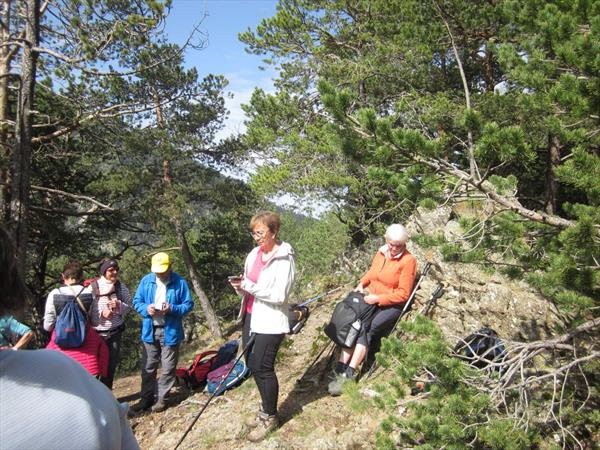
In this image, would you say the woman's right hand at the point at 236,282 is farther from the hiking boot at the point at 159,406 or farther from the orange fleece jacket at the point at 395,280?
the hiking boot at the point at 159,406

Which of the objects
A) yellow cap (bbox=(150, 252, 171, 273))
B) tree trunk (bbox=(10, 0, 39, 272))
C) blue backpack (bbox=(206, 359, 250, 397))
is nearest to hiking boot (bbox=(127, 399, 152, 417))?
blue backpack (bbox=(206, 359, 250, 397))

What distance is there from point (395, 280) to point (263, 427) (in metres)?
1.89

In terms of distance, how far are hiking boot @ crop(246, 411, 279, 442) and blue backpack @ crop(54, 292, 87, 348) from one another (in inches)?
68.9

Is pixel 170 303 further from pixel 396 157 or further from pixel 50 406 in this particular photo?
pixel 50 406

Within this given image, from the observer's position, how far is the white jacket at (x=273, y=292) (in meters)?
3.42

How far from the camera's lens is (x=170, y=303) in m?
4.36

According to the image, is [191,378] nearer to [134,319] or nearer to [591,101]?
[591,101]

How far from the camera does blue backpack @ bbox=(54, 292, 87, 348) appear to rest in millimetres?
3773

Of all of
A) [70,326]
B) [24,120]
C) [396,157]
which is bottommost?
[70,326]

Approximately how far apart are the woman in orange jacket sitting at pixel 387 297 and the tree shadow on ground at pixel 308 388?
25cm

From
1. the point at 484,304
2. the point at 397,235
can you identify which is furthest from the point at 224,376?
the point at 484,304

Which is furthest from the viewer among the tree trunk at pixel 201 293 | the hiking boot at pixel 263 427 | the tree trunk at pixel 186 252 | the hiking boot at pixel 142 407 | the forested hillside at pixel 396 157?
the tree trunk at pixel 201 293

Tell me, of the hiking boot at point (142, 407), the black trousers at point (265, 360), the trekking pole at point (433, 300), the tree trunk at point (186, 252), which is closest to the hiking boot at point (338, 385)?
the black trousers at point (265, 360)

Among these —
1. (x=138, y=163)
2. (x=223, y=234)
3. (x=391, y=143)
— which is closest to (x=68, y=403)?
(x=391, y=143)
